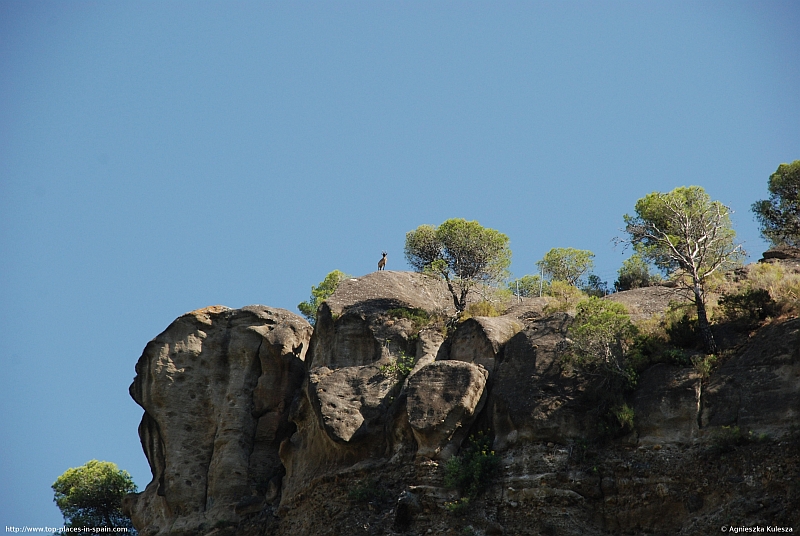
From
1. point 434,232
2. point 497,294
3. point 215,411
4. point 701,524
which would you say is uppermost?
point 434,232

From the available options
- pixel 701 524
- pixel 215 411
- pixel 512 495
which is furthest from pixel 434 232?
pixel 701 524

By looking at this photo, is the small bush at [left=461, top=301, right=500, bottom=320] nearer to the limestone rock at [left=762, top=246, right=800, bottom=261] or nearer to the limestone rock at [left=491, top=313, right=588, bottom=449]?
the limestone rock at [left=491, top=313, right=588, bottom=449]

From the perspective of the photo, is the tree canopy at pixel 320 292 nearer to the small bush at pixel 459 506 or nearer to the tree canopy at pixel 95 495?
the tree canopy at pixel 95 495

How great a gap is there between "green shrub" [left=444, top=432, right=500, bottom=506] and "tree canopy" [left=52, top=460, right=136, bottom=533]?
68.0ft

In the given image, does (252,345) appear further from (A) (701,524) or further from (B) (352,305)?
(A) (701,524)

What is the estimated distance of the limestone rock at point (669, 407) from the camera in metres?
26.8

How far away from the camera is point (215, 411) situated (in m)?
37.2

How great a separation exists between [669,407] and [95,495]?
27.2m

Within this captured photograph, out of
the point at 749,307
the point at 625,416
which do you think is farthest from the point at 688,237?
the point at 625,416

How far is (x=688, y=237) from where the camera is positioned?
31.3 m

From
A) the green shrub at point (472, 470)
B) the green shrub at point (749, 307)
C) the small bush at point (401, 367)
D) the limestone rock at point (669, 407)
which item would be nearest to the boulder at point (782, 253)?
the green shrub at point (749, 307)

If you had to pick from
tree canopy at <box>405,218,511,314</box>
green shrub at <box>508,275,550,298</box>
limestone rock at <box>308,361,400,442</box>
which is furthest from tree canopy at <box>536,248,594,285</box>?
limestone rock at <box>308,361,400,442</box>

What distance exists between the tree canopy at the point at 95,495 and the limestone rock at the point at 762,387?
2729cm

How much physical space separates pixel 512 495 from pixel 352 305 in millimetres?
11154
